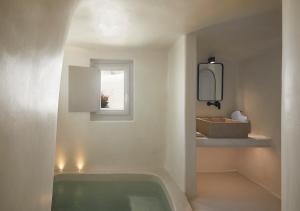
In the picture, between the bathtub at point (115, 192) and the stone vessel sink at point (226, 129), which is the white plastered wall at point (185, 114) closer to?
the bathtub at point (115, 192)

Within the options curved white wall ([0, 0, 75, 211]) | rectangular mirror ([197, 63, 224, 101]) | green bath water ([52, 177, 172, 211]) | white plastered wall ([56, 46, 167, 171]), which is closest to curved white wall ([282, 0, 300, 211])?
curved white wall ([0, 0, 75, 211])

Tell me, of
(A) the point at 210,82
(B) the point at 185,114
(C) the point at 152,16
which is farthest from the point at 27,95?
(A) the point at 210,82

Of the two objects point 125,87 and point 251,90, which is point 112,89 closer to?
point 125,87

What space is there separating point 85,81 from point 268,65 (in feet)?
8.85

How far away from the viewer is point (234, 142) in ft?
10.6

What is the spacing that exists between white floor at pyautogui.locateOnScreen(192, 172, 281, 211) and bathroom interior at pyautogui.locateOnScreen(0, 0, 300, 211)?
0.07 ft

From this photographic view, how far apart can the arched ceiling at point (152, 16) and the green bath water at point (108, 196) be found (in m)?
2.01

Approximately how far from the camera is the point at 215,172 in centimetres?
425

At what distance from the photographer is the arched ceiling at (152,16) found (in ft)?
6.97

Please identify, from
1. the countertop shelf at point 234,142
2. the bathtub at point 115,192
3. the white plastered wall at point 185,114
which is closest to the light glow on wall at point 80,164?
the bathtub at point 115,192

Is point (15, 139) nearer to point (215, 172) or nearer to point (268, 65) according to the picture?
point (268, 65)

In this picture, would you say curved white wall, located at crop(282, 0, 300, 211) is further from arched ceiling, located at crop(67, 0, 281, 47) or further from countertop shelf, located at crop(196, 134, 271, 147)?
countertop shelf, located at crop(196, 134, 271, 147)

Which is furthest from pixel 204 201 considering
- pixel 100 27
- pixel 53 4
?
pixel 53 4

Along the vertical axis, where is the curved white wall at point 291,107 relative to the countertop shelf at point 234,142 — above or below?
above
